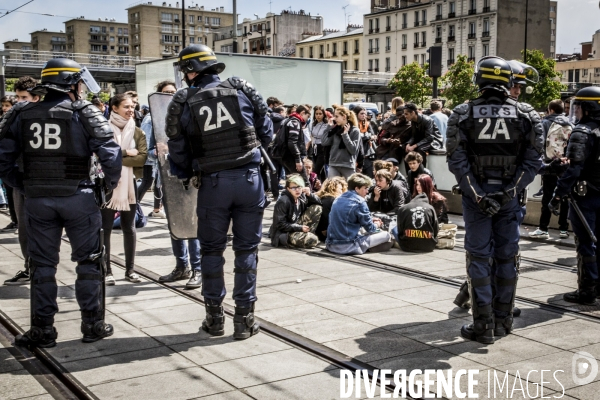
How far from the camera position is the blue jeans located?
25.4ft

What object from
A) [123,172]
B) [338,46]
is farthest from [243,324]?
[338,46]

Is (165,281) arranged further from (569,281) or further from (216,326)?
(569,281)

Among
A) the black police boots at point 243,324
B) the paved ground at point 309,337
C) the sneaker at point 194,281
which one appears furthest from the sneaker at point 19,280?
the black police boots at point 243,324

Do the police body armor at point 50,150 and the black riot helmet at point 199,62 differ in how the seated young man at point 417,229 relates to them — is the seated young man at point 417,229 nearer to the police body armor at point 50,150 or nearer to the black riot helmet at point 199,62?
the black riot helmet at point 199,62

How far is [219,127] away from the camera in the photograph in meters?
5.66

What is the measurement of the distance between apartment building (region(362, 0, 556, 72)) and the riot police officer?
81.5 m

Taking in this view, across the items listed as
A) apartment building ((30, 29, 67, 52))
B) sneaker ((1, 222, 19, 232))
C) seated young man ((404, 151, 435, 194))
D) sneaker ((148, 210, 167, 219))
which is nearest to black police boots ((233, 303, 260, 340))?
seated young man ((404, 151, 435, 194))

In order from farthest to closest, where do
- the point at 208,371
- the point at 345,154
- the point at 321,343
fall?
the point at 345,154, the point at 321,343, the point at 208,371

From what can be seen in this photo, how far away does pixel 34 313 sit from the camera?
561 cm

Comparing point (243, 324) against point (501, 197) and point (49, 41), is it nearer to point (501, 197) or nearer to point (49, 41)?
point (501, 197)

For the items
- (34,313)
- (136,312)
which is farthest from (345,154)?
(34,313)

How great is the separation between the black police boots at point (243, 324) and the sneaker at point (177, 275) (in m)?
2.24

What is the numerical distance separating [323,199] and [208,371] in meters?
5.57

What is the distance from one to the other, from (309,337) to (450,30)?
297 feet
